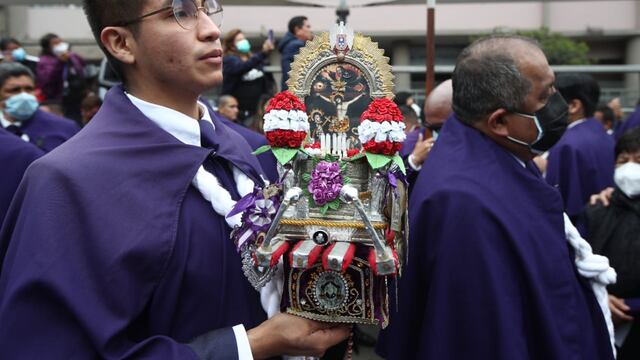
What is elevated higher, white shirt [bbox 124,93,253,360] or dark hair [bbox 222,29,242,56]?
white shirt [bbox 124,93,253,360]

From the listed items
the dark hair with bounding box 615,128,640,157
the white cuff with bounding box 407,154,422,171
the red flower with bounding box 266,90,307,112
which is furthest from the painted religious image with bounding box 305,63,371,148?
the dark hair with bounding box 615,128,640,157

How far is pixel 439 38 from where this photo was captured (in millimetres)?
23969

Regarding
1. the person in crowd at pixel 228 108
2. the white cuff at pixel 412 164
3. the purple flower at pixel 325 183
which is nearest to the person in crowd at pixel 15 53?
the person in crowd at pixel 228 108

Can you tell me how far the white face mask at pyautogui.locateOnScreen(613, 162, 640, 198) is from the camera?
3814 millimetres

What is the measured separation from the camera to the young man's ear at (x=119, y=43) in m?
2.14

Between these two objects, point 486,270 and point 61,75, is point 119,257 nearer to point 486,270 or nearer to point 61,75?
point 486,270

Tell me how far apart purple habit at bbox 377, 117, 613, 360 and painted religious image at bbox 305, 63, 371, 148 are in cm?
63

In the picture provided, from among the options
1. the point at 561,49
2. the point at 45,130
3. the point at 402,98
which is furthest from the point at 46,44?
the point at 561,49

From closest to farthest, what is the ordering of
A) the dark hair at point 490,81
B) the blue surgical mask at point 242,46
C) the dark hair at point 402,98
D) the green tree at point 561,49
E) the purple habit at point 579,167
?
1. the dark hair at point 490,81
2. the purple habit at point 579,167
3. the dark hair at point 402,98
4. the blue surgical mask at point 242,46
5. the green tree at point 561,49

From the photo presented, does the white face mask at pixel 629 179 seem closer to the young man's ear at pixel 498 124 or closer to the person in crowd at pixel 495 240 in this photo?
the person in crowd at pixel 495 240

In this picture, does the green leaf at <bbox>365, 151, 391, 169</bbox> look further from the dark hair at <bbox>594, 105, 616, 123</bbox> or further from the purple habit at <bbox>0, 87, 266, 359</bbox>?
the dark hair at <bbox>594, 105, 616, 123</bbox>

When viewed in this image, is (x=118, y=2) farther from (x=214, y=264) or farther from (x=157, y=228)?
(x=214, y=264)

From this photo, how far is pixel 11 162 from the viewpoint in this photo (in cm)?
471

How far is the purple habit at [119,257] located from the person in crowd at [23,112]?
3856 millimetres
